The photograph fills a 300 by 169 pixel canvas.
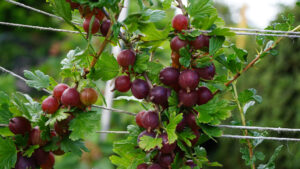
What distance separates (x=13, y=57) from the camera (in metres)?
2.08

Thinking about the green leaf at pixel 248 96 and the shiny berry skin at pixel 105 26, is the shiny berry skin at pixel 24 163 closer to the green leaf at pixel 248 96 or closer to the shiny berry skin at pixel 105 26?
the shiny berry skin at pixel 105 26

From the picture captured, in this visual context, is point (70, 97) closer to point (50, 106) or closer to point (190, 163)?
point (50, 106)

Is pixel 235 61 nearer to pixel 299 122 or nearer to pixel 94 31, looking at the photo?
pixel 94 31

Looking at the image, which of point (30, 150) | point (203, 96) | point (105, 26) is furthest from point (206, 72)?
point (30, 150)

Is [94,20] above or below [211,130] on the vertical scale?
above

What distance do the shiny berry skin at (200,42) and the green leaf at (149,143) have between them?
119 millimetres

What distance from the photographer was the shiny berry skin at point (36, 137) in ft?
1.24

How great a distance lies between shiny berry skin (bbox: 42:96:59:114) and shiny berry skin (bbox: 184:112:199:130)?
0.53 ft

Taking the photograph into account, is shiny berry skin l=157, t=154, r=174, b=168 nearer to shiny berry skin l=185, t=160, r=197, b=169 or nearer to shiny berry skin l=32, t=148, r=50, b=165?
shiny berry skin l=185, t=160, r=197, b=169

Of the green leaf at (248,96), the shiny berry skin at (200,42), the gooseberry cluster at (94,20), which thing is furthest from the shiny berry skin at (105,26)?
the green leaf at (248,96)

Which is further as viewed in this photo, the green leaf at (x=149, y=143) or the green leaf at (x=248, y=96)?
the green leaf at (x=248, y=96)

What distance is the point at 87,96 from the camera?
0.36m

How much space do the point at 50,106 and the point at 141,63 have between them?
121mm

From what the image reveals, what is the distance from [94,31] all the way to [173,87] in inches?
4.6
